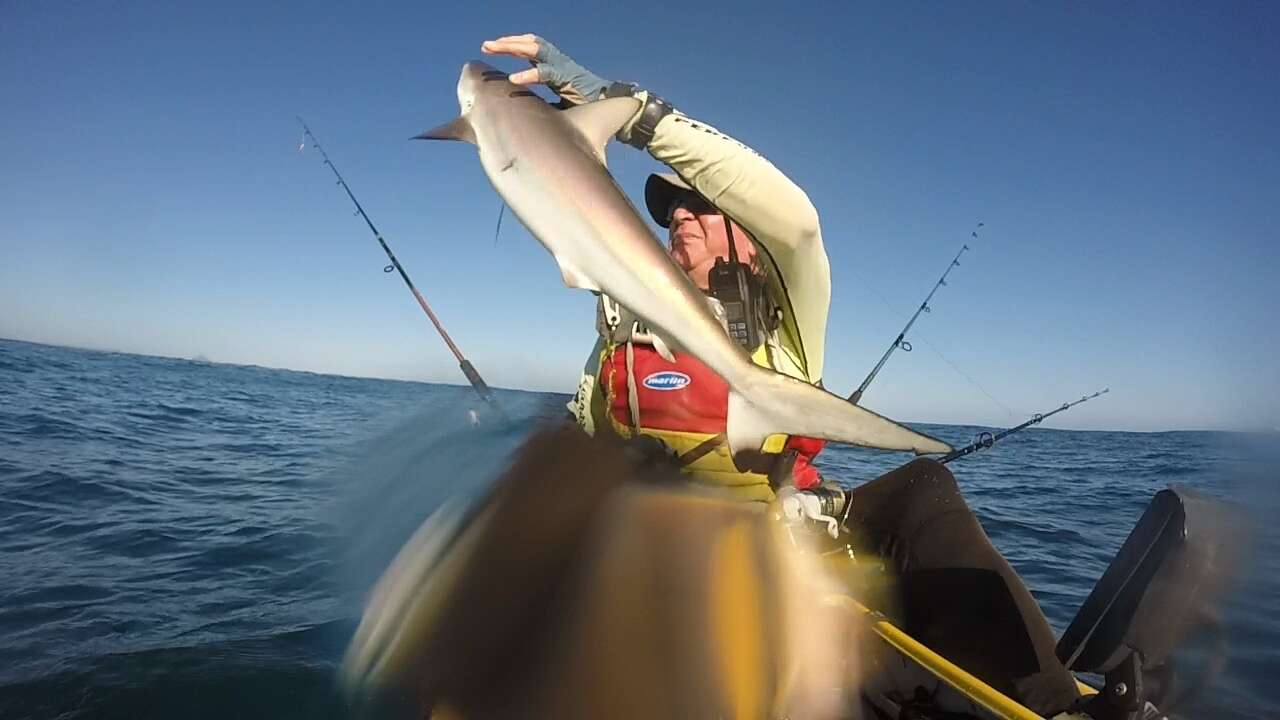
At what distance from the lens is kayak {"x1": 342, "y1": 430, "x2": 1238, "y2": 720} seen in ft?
7.72

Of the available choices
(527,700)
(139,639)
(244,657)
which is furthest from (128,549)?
(527,700)

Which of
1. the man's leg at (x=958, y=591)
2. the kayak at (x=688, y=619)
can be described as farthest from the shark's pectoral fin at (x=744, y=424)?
the man's leg at (x=958, y=591)

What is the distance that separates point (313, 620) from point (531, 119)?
3.96 meters

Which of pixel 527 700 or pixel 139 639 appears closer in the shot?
pixel 527 700

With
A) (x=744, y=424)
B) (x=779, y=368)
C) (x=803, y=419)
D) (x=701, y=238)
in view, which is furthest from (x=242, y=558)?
(x=803, y=419)

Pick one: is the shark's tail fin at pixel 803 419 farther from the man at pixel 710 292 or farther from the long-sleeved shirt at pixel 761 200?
the long-sleeved shirt at pixel 761 200

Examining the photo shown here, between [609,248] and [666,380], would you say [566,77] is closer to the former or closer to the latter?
[609,248]

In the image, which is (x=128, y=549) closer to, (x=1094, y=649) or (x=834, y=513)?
(x=834, y=513)

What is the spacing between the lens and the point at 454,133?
2459 mm

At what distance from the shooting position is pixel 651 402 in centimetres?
346

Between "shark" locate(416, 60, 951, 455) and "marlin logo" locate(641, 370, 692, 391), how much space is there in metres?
0.94

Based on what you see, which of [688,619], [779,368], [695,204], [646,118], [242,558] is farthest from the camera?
[242,558]

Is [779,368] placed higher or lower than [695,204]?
lower

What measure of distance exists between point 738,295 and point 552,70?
4.98 ft
